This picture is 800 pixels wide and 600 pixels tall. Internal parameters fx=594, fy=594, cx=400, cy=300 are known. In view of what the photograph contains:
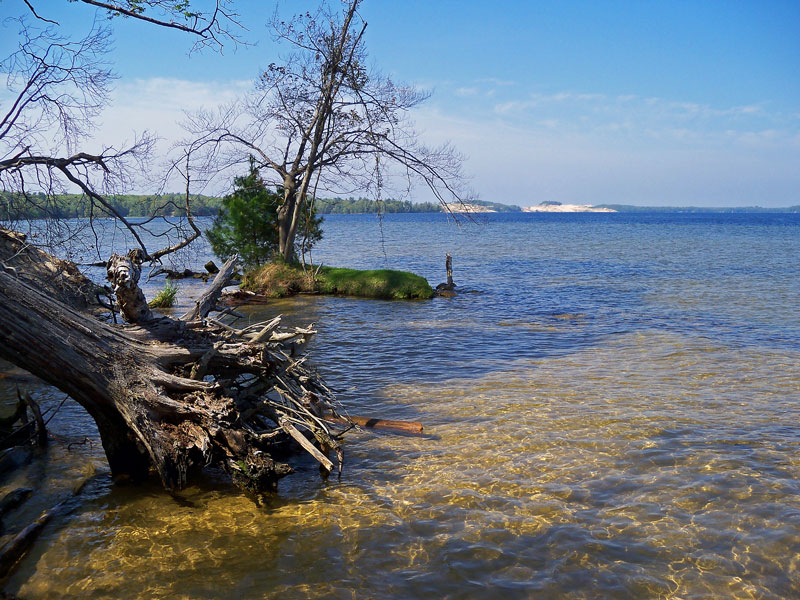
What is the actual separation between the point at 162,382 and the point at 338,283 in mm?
17023

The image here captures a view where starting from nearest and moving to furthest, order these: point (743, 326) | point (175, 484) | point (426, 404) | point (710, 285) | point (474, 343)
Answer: point (175, 484) → point (426, 404) → point (474, 343) → point (743, 326) → point (710, 285)

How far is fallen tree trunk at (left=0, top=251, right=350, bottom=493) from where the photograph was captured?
5.82 m

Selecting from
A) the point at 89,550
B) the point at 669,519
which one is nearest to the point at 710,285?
the point at 669,519

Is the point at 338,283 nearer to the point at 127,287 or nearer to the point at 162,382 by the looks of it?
the point at 162,382

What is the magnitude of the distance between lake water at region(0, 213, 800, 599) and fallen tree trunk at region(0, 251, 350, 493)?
1.60 feet

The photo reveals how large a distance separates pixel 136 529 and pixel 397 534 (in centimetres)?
Answer: 264

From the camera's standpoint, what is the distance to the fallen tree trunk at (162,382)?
582cm

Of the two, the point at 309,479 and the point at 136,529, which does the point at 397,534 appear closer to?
the point at 309,479

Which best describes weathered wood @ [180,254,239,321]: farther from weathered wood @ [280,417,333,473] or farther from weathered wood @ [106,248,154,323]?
weathered wood @ [280,417,333,473]

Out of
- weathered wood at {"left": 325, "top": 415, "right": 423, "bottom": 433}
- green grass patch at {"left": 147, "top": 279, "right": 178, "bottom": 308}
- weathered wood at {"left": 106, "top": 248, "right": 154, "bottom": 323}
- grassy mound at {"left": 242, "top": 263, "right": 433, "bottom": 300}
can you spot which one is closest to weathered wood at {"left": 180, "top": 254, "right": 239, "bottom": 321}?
weathered wood at {"left": 106, "top": 248, "right": 154, "bottom": 323}

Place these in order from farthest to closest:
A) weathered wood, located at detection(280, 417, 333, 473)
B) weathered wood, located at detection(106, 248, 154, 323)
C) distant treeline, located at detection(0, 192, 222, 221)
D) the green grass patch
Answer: the green grass patch < distant treeline, located at detection(0, 192, 222, 221) < weathered wood, located at detection(280, 417, 333, 473) < weathered wood, located at detection(106, 248, 154, 323)

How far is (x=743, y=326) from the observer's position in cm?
1647

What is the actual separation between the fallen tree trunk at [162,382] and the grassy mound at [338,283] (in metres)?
15.0

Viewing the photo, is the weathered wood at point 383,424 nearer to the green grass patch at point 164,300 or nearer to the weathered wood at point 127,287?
the weathered wood at point 127,287
